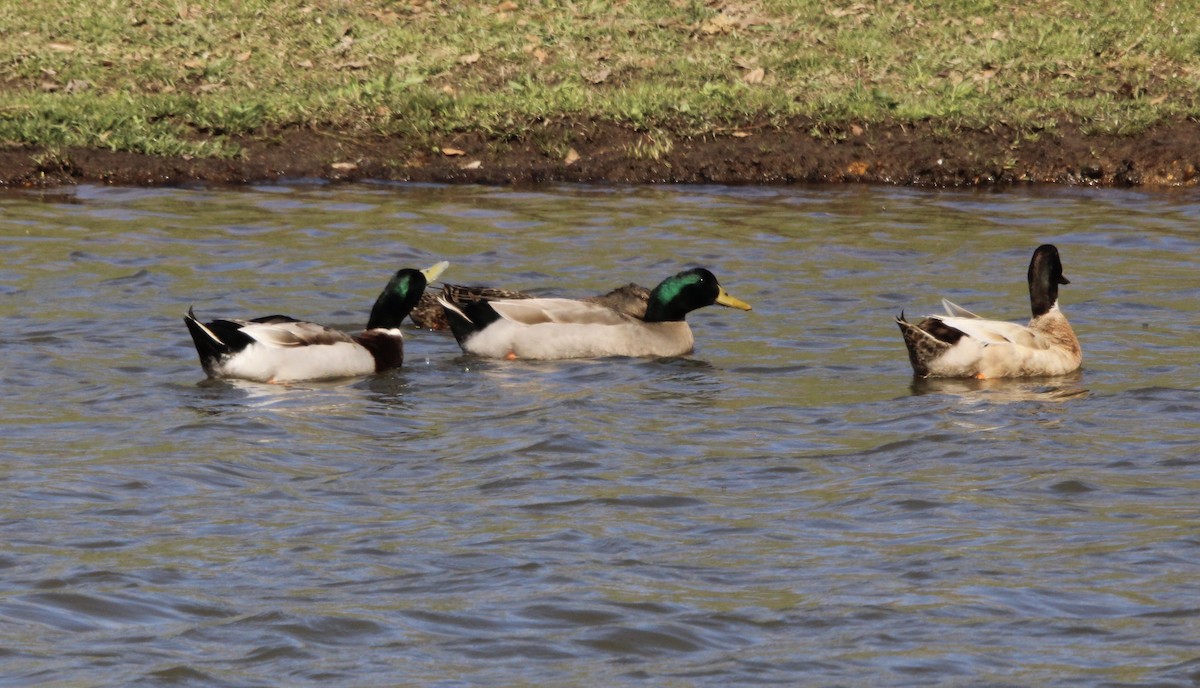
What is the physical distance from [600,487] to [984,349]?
336 cm

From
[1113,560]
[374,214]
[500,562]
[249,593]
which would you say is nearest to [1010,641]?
[1113,560]

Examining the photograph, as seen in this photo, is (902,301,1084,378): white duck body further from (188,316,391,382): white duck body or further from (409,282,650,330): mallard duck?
(188,316,391,382): white duck body

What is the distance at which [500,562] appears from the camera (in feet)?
21.3

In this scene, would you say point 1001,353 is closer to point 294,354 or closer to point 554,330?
point 554,330

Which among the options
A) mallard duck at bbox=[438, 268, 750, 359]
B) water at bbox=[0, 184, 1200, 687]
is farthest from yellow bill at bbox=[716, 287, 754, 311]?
mallard duck at bbox=[438, 268, 750, 359]

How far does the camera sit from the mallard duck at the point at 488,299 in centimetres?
1139

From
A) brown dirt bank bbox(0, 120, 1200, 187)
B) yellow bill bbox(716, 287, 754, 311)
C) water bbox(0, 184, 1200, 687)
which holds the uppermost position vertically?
brown dirt bank bbox(0, 120, 1200, 187)

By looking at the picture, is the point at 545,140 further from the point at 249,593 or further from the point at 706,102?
the point at 249,593

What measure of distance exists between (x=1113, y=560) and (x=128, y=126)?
42.5ft

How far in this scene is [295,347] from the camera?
403 inches

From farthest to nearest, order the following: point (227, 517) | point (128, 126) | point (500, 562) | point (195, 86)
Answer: point (195, 86)
point (128, 126)
point (227, 517)
point (500, 562)

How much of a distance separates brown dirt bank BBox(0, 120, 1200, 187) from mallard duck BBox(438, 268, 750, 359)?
611 cm

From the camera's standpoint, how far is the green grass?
1795 cm

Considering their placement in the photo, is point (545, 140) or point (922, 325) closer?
point (922, 325)
